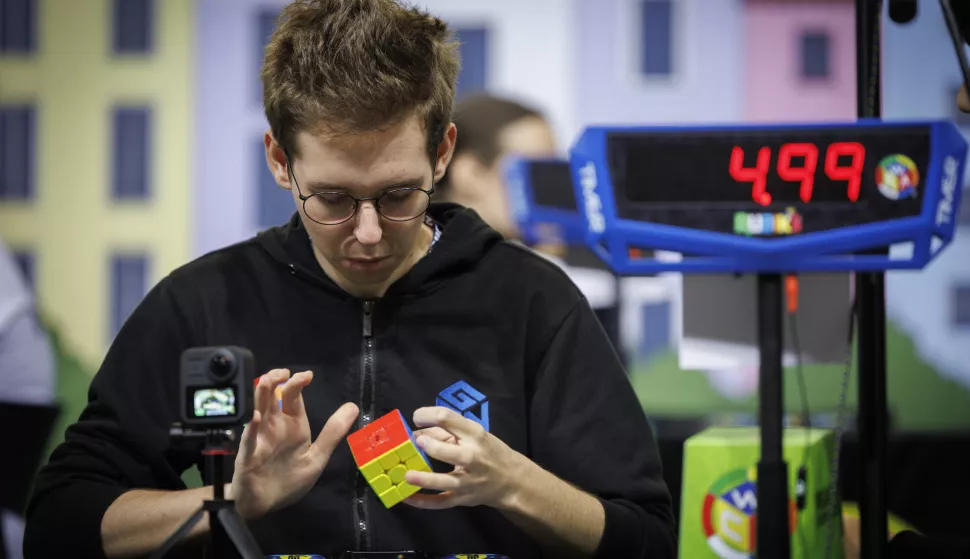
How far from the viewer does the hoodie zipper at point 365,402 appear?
1.67m

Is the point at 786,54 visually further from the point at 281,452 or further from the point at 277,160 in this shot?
the point at 281,452

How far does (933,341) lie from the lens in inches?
164

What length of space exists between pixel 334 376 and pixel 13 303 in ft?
7.26

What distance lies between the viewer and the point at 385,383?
1.71 metres

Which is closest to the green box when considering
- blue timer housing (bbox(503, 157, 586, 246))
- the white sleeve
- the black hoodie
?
the black hoodie

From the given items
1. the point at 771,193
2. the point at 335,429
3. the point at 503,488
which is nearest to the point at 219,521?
the point at 335,429

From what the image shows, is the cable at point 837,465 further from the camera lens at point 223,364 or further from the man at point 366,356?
the camera lens at point 223,364

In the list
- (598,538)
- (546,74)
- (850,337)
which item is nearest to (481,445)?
(598,538)

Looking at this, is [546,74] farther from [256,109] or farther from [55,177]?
[55,177]

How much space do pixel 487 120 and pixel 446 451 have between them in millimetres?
2442

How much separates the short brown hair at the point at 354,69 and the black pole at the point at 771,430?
1.99 ft

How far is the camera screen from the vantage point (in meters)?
1.26

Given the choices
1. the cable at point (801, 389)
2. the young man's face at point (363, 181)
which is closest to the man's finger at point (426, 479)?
the young man's face at point (363, 181)

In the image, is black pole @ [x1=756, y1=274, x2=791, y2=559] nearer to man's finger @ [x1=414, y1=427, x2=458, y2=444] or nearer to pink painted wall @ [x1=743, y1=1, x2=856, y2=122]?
man's finger @ [x1=414, y1=427, x2=458, y2=444]
